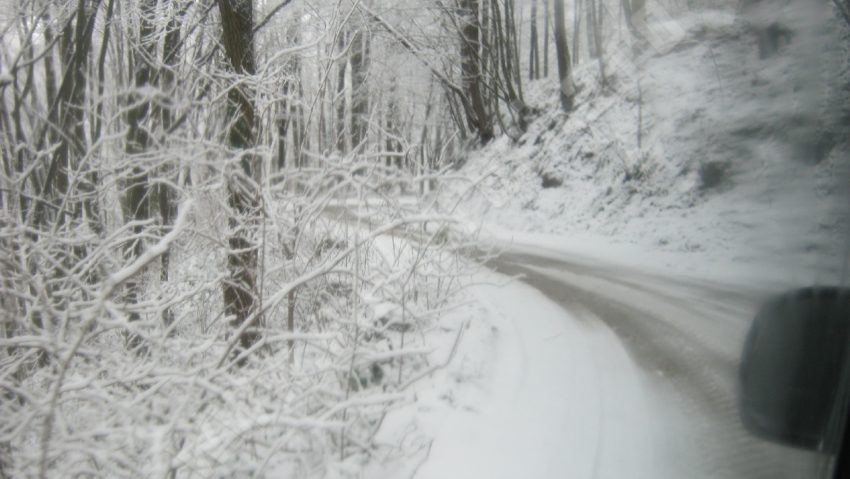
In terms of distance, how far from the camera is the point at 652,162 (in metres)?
1.21

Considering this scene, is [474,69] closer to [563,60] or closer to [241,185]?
[563,60]

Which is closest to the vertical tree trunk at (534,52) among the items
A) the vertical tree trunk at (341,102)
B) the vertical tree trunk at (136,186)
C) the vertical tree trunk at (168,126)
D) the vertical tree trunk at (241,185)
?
the vertical tree trunk at (341,102)

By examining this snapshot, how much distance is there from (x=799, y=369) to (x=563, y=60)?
973mm

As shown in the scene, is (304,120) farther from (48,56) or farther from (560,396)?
(560,396)

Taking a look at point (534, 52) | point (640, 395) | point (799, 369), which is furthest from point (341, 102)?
point (799, 369)

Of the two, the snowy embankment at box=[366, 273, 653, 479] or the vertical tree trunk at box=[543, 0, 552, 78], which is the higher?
the vertical tree trunk at box=[543, 0, 552, 78]

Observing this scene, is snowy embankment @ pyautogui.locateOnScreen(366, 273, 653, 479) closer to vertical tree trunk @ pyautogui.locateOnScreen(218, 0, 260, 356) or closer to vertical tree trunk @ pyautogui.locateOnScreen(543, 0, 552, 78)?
vertical tree trunk @ pyautogui.locateOnScreen(543, 0, 552, 78)

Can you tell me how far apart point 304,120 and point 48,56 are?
1.15m

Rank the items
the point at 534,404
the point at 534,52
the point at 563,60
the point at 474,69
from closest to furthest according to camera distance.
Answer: the point at 534,404 < the point at 563,60 < the point at 534,52 < the point at 474,69

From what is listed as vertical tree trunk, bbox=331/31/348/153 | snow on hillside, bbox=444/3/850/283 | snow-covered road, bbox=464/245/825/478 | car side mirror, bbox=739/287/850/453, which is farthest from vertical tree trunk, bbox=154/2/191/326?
car side mirror, bbox=739/287/850/453

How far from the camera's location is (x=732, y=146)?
108 cm

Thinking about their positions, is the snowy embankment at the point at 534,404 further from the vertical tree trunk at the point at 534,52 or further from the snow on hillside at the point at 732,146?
the vertical tree trunk at the point at 534,52

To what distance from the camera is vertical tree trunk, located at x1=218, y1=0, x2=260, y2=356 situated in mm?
2076

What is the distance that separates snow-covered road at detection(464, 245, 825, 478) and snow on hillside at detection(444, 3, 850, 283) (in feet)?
0.35
